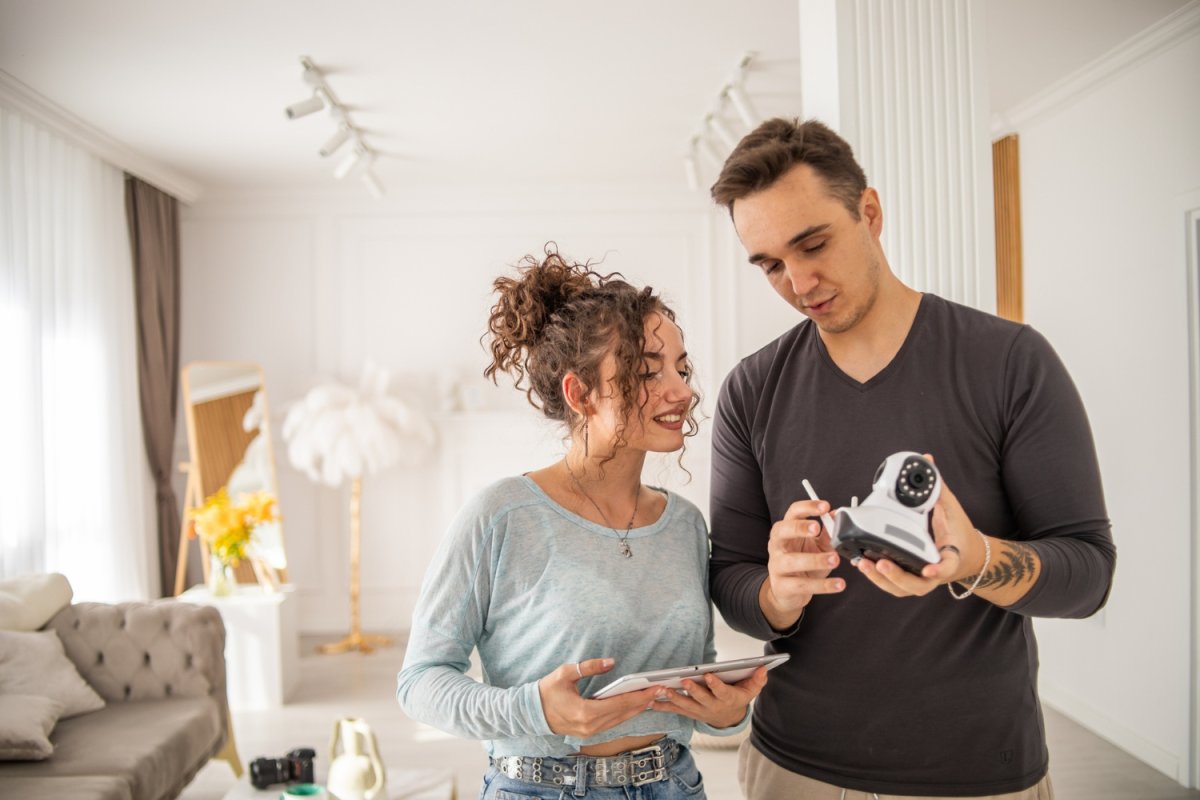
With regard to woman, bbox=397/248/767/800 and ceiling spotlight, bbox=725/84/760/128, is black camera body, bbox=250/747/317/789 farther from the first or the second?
ceiling spotlight, bbox=725/84/760/128

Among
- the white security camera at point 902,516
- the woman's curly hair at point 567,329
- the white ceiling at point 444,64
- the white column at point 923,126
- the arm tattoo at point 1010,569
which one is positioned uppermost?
the white ceiling at point 444,64

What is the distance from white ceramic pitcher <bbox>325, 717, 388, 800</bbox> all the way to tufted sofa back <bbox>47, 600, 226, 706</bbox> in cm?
104

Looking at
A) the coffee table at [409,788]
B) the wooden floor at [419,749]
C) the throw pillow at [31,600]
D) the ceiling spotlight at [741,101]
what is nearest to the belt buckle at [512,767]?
the coffee table at [409,788]

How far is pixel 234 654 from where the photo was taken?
4609 millimetres

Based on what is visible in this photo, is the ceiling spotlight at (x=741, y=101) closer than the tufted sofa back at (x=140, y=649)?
No

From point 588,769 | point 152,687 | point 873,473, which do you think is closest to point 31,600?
point 152,687

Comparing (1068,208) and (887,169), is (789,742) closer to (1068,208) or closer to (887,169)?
(887,169)

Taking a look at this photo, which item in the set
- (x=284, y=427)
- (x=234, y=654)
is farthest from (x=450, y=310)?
(x=234, y=654)

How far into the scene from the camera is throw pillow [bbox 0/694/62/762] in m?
2.81

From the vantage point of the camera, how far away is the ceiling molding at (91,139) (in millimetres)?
4105

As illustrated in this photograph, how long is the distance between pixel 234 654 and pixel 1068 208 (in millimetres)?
4431

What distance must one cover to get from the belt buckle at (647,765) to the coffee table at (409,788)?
1.68m

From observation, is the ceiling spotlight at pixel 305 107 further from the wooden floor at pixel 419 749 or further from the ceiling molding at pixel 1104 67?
the ceiling molding at pixel 1104 67

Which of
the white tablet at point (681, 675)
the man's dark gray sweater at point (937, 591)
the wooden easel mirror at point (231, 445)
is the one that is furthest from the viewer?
the wooden easel mirror at point (231, 445)
